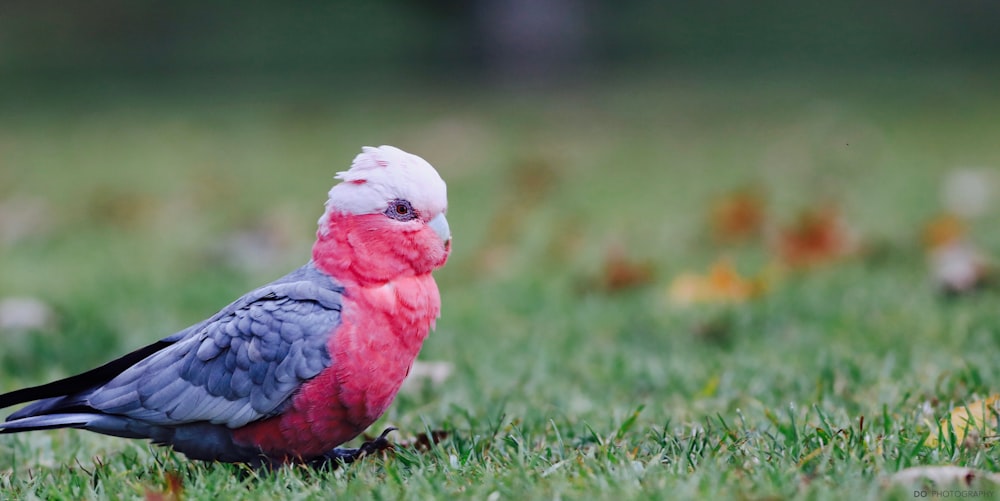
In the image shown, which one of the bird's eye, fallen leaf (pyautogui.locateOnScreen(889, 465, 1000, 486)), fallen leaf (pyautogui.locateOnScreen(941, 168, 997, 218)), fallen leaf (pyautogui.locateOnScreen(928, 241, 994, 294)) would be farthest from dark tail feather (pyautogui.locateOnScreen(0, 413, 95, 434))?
fallen leaf (pyautogui.locateOnScreen(941, 168, 997, 218))

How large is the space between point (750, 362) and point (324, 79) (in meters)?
10.3

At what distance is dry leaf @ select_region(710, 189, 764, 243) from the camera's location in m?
5.79

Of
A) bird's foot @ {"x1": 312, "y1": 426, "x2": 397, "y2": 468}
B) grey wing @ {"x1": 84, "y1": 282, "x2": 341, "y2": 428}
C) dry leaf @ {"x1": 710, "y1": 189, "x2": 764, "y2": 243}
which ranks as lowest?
bird's foot @ {"x1": 312, "y1": 426, "x2": 397, "y2": 468}

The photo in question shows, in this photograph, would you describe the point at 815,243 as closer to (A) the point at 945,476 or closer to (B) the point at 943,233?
(B) the point at 943,233

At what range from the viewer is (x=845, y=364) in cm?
351

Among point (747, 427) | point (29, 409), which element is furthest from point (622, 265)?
point (29, 409)

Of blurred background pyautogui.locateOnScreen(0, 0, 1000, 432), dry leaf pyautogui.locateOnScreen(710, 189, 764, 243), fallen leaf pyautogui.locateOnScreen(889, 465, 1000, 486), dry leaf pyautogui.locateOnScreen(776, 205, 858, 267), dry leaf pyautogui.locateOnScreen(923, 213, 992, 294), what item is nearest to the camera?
fallen leaf pyautogui.locateOnScreen(889, 465, 1000, 486)

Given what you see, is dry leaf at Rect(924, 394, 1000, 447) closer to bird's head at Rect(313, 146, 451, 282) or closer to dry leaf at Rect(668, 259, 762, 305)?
bird's head at Rect(313, 146, 451, 282)

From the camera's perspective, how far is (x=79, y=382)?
2627 millimetres

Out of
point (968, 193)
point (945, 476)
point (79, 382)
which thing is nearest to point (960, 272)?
point (968, 193)

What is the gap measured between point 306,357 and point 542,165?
205 inches

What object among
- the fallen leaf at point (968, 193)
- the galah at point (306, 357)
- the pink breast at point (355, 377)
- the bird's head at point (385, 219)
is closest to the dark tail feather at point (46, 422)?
the galah at point (306, 357)

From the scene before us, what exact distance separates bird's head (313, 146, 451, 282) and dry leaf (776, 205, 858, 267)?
9.45ft

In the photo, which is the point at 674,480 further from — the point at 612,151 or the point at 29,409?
the point at 612,151
